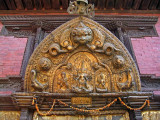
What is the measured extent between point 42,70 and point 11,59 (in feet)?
4.52

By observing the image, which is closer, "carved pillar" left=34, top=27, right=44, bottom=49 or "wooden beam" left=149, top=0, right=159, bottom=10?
"carved pillar" left=34, top=27, right=44, bottom=49

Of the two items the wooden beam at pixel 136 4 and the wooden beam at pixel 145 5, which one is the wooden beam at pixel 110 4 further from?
the wooden beam at pixel 145 5

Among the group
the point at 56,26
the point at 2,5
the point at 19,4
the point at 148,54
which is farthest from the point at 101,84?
the point at 2,5

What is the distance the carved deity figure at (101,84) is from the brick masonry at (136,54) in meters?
1.33

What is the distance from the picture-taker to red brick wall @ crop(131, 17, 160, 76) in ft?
15.9

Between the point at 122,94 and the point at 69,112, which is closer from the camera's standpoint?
the point at 122,94

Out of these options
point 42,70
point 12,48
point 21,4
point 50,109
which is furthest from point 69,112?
point 21,4

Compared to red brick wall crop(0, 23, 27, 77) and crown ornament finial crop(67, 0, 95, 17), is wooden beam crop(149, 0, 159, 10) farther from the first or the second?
red brick wall crop(0, 23, 27, 77)

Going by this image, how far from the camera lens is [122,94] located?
12.5 feet

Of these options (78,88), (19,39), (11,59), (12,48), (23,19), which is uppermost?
(23,19)

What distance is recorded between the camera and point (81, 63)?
4.27 m

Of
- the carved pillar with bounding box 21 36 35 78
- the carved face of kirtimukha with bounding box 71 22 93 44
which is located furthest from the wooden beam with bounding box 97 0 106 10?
the carved pillar with bounding box 21 36 35 78

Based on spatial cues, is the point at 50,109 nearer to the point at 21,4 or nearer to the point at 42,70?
the point at 42,70

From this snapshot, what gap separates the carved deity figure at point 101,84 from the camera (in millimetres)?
3981
